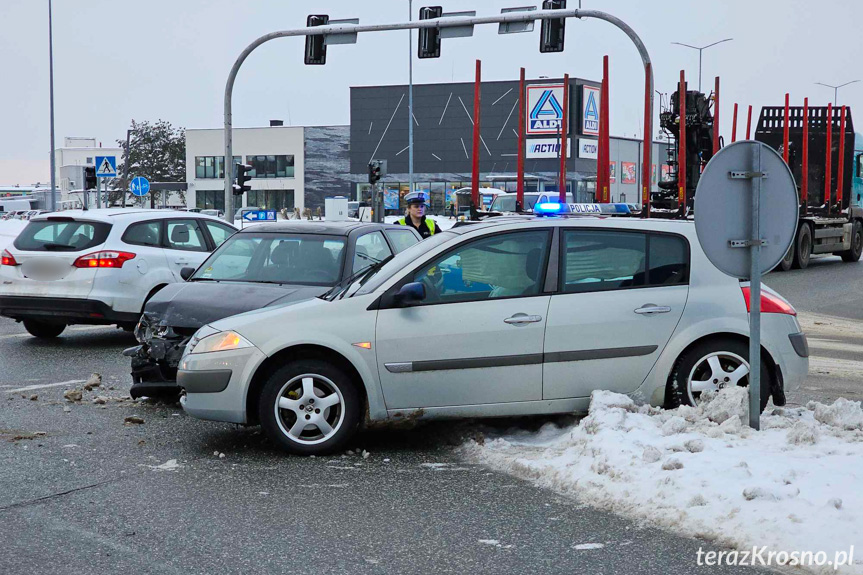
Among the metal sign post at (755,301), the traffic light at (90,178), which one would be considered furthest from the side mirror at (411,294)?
the traffic light at (90,178)

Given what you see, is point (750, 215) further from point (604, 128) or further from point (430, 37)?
point (430, 37)

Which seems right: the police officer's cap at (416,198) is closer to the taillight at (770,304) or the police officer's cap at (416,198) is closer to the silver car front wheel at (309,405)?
the taillight at (770,304)

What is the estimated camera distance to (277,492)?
5957 millimetres

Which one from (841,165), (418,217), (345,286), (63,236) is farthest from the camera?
(841,165)

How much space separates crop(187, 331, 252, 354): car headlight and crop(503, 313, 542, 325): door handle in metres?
1.64

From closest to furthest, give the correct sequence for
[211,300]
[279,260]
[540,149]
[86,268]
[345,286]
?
[345,286] < [211,300] < [279,260] < [86,268] < [540,149]

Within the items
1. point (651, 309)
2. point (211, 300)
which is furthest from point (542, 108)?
point (651, 309)

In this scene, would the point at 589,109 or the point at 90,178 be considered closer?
the point at 90,178

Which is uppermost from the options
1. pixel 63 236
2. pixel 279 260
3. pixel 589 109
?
pixel 589 109

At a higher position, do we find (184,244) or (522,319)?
(184,244)

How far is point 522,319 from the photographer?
680 centimetres

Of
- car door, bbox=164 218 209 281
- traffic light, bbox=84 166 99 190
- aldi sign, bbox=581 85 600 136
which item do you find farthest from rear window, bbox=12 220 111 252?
aldi sign, bbox=581 85 600 136

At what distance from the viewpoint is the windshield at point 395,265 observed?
700 centimetres

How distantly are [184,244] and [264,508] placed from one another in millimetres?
8240
